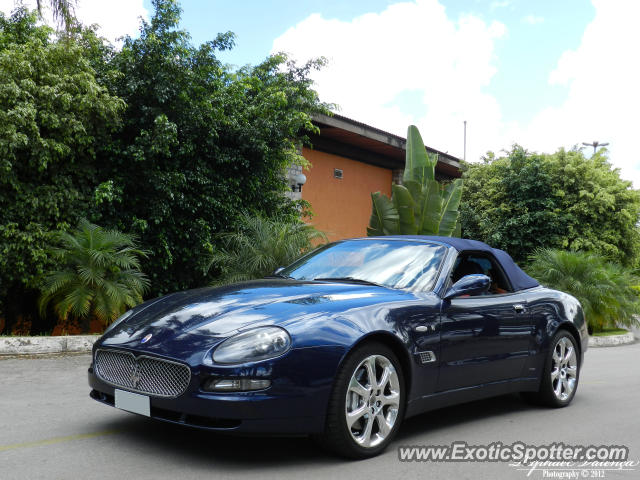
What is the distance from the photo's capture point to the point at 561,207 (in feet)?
63.0

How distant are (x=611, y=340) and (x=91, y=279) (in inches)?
418

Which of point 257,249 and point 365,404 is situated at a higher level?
point 257,249

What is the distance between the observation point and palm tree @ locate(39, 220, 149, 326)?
930 cm

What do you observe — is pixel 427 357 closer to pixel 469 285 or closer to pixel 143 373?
pixel 469 285

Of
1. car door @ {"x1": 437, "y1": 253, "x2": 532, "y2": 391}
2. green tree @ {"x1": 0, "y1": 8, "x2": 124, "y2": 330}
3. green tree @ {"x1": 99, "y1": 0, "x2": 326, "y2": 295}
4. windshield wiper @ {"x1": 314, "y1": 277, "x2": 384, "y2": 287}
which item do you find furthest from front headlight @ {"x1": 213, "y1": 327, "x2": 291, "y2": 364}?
green tree @ {"x1": 99, "y1": 0, "x2": 326, "y2": 295}

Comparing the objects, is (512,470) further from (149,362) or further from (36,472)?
(36,472)

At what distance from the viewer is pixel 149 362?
3.96 meters

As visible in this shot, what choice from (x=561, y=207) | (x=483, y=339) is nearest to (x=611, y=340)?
(x=561, y=207)

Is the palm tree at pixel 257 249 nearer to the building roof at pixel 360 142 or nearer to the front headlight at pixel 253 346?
the building roof at pixel 360 142

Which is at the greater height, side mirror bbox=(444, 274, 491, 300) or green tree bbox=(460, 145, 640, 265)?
green tree bbox=(460, 145, 640, 265)

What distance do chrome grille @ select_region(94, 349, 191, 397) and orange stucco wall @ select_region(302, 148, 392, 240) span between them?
12838 millimetres

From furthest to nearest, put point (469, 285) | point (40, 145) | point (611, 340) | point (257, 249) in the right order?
point (611, 340) → point (257, 249) → point (40, 145) → point (469, 285)

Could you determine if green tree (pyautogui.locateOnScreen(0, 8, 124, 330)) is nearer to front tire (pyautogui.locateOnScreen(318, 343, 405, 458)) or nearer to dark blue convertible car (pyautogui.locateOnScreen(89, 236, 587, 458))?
dark blue convertible car (pyautogui.locateOnScreen(89, 236, 587, 458))

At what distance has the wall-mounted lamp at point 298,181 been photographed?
52.0 ft
